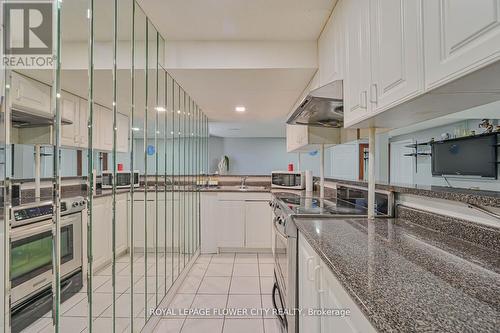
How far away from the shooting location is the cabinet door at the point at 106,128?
1385 millimetres

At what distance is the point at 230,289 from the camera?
250 cm

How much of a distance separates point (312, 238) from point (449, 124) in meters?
5.54

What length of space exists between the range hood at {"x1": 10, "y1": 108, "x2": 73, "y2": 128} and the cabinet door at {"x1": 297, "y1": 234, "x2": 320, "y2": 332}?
1.23 metres

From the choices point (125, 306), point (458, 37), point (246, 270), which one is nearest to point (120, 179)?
point (125, 306)

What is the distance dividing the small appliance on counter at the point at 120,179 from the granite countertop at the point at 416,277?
3.71ft

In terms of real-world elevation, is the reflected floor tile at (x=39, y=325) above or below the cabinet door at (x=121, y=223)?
below

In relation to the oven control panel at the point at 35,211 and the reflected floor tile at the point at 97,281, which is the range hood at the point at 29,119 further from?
the reflected floor tile at the point at 97,281

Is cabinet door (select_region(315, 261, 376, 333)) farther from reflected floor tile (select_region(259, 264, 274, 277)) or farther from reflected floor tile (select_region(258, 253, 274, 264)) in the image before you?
reflected floor tile (select_region(258, 253, 274, 264))

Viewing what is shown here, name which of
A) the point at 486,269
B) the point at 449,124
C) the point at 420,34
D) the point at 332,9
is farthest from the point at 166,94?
the point at 449,124

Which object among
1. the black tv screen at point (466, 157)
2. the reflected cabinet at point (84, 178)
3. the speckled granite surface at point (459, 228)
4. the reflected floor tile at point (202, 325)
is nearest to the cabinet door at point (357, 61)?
the speckled granite surface at point (459, 228)

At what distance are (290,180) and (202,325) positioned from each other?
216 cm

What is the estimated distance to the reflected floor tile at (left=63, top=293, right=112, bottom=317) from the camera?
1174 mm

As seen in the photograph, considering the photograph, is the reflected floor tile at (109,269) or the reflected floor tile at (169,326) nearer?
the reflected floor tile at (109,269)

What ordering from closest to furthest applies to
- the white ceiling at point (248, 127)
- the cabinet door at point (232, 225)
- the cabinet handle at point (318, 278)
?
the cabinet handle at point (318, 278) < the cabinet door at point (232, 225) < the white ceiling at point (248, 127)
